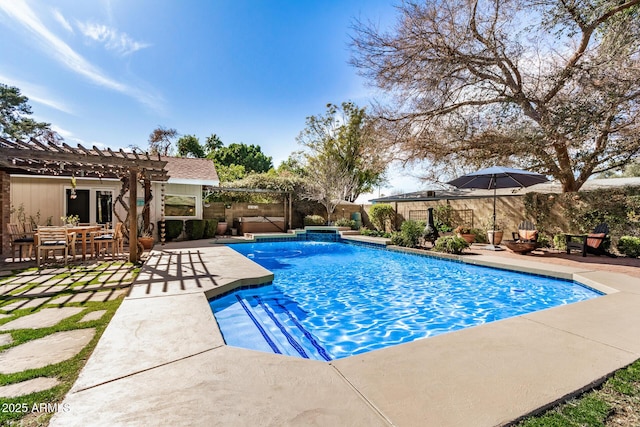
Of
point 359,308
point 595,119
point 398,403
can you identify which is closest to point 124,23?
point 359,308

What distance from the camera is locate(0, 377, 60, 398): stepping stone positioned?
208 centimetres

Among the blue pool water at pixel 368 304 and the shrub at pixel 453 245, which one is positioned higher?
the shrub at pixel 453 245

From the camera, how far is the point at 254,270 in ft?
20.4

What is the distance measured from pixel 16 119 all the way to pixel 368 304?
29.3 meters

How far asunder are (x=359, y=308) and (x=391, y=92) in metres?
9.72

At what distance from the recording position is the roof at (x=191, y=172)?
1342 cm

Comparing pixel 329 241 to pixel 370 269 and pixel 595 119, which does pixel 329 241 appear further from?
pixel 595 119

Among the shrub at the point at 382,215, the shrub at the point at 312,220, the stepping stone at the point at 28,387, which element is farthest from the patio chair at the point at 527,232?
the stepping stone at the point at 28,387

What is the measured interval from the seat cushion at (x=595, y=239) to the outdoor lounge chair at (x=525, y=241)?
131 centimetres

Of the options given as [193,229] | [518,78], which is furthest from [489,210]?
[193,229]

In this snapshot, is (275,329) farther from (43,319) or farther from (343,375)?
(43,319)

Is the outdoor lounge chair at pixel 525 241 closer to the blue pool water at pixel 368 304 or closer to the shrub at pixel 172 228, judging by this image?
the blue pool water at pixel 368 304

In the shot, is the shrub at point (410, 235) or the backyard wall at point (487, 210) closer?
the shrub at point (410, 235)

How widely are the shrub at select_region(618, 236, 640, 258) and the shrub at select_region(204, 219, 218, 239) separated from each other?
50.9ft
